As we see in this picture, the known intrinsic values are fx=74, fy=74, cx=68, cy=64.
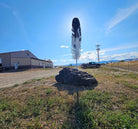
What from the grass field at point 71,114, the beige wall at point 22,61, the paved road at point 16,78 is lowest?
the paved road at point 16,78

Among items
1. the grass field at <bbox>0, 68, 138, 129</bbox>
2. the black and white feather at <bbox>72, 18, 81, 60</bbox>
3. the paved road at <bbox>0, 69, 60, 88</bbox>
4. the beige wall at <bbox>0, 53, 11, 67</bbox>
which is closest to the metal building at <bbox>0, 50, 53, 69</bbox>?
the beige wall at <bbox>0, 53, 11, 67</bbox>

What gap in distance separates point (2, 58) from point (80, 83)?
2492cm

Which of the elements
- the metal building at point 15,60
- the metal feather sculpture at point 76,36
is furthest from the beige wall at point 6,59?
the metal feather sculpture at point 76,36

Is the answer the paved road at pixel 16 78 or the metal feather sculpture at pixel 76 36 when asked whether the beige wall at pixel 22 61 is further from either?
the metal feather sculpture at pixel 76 36

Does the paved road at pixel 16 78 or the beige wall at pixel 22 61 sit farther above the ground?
the beige wall at pixel 22 61

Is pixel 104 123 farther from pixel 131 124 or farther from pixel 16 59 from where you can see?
pixel 16 59

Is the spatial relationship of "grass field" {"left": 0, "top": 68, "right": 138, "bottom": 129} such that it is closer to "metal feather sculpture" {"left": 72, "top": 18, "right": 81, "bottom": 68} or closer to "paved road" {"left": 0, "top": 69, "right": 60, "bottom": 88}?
"metal feather sculpture" {"left": 72, "top": 18, "right": 81, "bottom": 68}

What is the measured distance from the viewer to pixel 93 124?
1.74 metres

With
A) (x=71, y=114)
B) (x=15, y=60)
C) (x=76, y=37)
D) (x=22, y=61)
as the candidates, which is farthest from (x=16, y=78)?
(x=15, y=60)

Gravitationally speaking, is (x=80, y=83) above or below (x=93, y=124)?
above

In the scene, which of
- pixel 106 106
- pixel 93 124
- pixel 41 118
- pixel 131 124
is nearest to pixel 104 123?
pixel 93 124

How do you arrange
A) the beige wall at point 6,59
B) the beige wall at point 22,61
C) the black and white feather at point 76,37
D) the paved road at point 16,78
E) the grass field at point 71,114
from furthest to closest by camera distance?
the beige wall at point 22,61, the beige wall at point 6,59, the paved road at point 16,78, the black and white feather at point 76,37, the grass field at point 71,114

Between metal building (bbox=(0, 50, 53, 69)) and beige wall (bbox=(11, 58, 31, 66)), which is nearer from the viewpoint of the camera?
metal building (bbox=(0, 50, 53, 69))

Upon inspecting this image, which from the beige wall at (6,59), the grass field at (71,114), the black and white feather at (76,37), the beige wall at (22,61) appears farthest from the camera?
the beige wall at (22,61)
